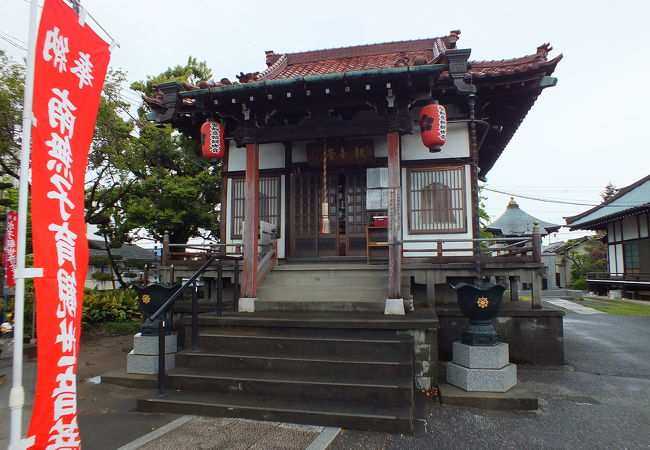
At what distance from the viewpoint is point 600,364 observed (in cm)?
709

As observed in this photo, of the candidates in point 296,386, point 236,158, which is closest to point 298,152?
point 236,158

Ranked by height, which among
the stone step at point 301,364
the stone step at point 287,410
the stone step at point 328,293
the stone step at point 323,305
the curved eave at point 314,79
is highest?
the curved eave at point 314,79

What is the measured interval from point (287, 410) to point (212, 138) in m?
5.70

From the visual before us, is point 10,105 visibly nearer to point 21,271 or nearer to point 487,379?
point 21,271

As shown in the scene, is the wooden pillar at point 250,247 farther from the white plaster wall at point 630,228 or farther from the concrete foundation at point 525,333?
the white plaster wall at point 630,228

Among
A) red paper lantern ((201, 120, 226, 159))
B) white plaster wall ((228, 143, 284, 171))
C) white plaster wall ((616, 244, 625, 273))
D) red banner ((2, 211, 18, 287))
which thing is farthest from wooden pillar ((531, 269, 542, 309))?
white plaster wall ((616, 244, 625, 273))

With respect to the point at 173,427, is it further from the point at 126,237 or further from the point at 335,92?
the point at 126,237

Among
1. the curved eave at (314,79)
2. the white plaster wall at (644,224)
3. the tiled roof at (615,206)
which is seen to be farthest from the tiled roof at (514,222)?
the curved eave at (314,79)

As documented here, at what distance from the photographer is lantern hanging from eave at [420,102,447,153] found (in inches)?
273

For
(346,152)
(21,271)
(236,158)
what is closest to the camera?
(21,271)

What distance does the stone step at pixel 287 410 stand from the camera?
163 inches

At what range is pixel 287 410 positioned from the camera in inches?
172

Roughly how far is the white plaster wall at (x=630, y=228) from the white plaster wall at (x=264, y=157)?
21.4 m

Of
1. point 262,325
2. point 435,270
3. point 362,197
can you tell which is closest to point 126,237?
point 362,197
